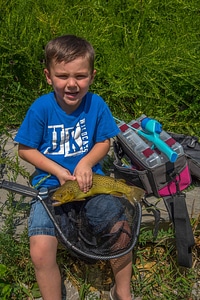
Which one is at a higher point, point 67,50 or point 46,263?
point 67,50

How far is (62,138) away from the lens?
100 inches

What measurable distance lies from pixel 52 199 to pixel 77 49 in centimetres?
77

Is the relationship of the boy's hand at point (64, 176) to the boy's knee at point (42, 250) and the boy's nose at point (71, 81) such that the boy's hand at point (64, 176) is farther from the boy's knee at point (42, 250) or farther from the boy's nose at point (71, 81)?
the boy's nose at point (71, 81)

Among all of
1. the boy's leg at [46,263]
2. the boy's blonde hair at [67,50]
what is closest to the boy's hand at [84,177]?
the boy's leg at [46,263]

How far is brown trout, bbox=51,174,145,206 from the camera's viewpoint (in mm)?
2305

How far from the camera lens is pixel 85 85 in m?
2.46

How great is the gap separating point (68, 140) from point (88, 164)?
0.59ft

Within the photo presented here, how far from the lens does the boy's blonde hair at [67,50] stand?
7.82 ft

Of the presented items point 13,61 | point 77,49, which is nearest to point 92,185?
point 77,49

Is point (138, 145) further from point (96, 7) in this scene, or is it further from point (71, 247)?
point (96, 7)

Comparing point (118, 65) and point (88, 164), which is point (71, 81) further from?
point (118, 65)

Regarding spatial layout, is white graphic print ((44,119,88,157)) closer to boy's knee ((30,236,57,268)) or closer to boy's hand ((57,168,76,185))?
boy's hand ((57,168,76,185))

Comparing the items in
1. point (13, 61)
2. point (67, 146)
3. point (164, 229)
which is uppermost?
point (13, 61)

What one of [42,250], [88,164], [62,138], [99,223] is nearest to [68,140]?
[62,138]
